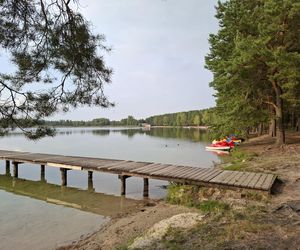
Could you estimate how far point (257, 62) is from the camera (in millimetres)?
15898

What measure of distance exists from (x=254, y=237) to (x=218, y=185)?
3738 mm

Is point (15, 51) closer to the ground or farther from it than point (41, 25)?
closer to the ground

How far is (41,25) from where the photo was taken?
13.5 ft

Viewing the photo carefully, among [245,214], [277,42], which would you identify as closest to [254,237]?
[245,214]

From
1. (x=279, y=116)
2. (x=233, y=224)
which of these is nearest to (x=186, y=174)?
(x=233, y=224)

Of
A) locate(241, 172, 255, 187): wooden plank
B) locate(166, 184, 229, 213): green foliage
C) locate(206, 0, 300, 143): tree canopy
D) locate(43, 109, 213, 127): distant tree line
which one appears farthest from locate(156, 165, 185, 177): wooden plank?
locate(43, 109, 213, 127): distant tree line

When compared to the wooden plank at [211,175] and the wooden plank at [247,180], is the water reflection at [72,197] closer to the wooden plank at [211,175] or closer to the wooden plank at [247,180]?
the wooden plank at [211,175]

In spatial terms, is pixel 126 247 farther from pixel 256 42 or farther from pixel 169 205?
pixel 256 42

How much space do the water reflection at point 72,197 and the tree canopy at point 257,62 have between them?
9.83 m

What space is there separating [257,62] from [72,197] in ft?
41.8

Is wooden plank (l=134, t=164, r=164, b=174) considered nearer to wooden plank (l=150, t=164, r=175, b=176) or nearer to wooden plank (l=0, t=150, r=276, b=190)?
wooden plank (l=0, t=150, r=276, b=190)

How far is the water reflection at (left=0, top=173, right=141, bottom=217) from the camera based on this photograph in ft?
32.0

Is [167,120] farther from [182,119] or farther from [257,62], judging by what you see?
[257,62]

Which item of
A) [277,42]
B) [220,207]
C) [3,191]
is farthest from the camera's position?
[277,42]
